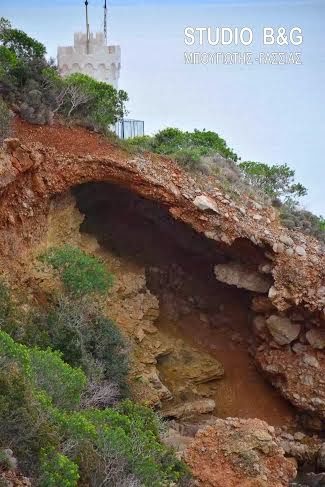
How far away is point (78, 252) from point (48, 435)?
7.15 meters

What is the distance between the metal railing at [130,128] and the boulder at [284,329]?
8.76m

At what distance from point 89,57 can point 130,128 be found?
16.7ft

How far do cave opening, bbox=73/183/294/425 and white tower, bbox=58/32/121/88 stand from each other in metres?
9.82

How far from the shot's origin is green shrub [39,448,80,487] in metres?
8.13

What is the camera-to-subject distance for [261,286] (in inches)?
706

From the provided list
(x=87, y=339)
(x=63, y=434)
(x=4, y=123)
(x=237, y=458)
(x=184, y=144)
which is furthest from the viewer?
(x=184, y=144)

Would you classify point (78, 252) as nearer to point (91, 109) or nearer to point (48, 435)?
point (91, 109)

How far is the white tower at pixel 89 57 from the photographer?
86.7 feet

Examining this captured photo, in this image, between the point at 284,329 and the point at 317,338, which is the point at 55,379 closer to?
the point at 284,329

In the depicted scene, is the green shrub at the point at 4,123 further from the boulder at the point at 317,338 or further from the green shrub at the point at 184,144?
the boulder at the point at 317,338

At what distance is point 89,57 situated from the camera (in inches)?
1038

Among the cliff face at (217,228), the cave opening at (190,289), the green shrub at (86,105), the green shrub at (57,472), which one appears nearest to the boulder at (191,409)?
the cave opening at (190,289)

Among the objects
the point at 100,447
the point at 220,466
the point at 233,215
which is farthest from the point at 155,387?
the point at 100,447

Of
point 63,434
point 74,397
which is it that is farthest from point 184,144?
point 63,434
